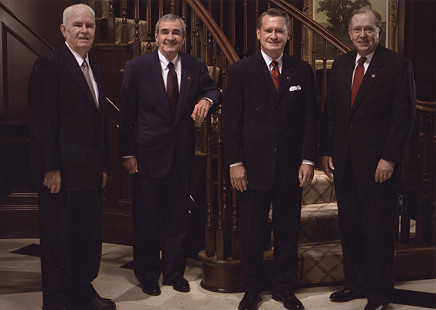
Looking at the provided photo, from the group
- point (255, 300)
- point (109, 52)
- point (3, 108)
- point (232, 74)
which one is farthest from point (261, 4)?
point (255, 300)

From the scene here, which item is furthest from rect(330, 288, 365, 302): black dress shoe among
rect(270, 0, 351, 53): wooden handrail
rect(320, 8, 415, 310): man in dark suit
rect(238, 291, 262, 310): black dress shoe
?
rect(270, 0, 351, 53): wooden handrail

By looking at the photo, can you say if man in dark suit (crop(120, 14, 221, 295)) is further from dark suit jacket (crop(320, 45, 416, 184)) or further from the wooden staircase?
dark suit jacket (crop(320, 45, 416, 184))

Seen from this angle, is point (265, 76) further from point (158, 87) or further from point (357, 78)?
point (158, 87)

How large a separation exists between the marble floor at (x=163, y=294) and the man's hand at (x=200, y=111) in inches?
39.4

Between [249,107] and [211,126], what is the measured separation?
1.59 feet

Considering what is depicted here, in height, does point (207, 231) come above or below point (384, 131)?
below

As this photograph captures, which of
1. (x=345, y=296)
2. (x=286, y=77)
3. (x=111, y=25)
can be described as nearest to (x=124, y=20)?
(x=111, y=25)

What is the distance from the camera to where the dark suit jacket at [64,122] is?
242 cm

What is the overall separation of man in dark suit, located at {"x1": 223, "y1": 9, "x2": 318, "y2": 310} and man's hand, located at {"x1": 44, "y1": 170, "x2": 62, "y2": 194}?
0.85 metres

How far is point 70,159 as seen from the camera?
2525mm

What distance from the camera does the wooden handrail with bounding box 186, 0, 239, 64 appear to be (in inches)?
120

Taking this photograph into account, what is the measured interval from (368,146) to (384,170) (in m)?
0.14

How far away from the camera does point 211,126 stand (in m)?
3.08

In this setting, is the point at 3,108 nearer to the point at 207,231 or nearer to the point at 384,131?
the point at 207,231
